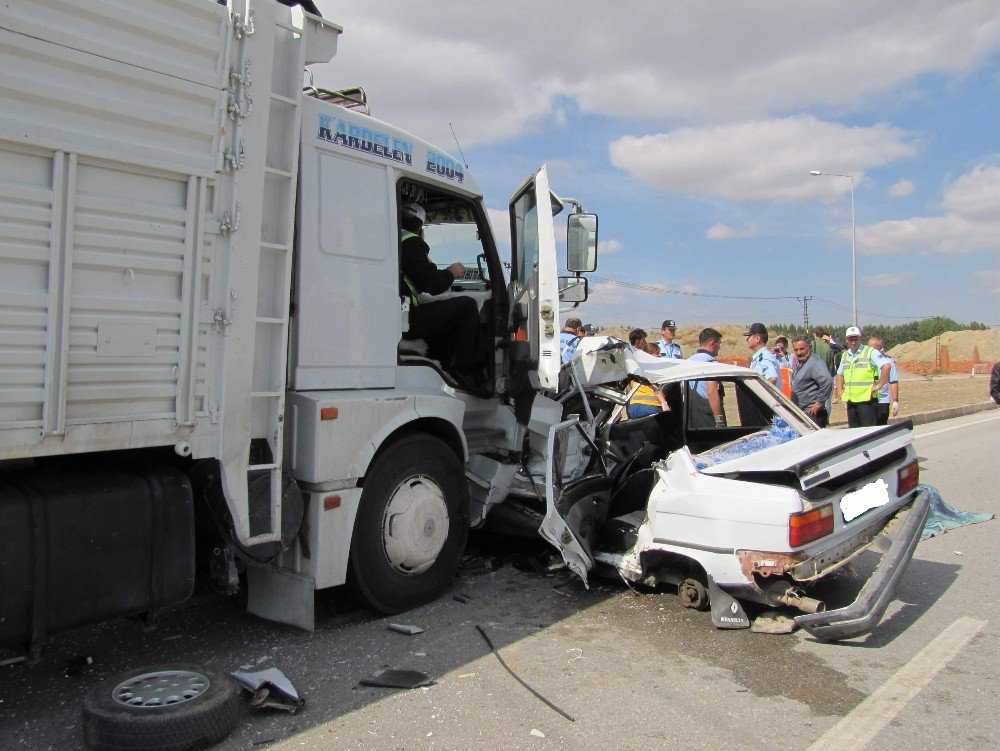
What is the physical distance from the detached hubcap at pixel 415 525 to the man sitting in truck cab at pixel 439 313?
0.85m

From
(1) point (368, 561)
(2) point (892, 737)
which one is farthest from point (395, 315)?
(2) point (892, 737)

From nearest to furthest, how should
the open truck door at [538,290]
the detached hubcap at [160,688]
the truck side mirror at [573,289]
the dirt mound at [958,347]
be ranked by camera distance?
1. the detached hubcap at [160,688]
2. the open truck door at [538,290]
3. the truck side mirror at [573,289]
4. the dirt mound at [958,347]

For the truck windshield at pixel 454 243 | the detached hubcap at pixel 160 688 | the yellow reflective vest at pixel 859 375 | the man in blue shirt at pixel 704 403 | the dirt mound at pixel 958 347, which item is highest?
the dirt mound at pixel 958 347

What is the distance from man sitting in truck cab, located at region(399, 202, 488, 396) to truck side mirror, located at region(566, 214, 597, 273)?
686 mm

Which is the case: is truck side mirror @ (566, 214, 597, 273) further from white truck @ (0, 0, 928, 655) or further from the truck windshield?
the truck windshield

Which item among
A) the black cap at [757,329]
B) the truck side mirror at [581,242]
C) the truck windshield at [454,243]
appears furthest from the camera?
the black cap at [757,329]

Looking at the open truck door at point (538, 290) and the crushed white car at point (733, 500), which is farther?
the open truck door at point (538, 290)

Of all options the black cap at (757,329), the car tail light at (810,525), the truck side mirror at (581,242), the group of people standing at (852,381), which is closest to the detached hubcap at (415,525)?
the truck side mirror at (581,242)

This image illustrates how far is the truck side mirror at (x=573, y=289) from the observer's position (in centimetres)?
498

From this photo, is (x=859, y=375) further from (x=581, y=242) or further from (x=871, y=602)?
(x=871, y=602)

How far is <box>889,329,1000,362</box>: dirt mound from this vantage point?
5825 cm

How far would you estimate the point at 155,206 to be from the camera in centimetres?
317

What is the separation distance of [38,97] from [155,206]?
1.79ft

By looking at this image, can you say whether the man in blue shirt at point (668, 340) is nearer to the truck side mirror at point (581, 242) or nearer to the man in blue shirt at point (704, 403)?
the man in blue shirt at point (704, 403)
